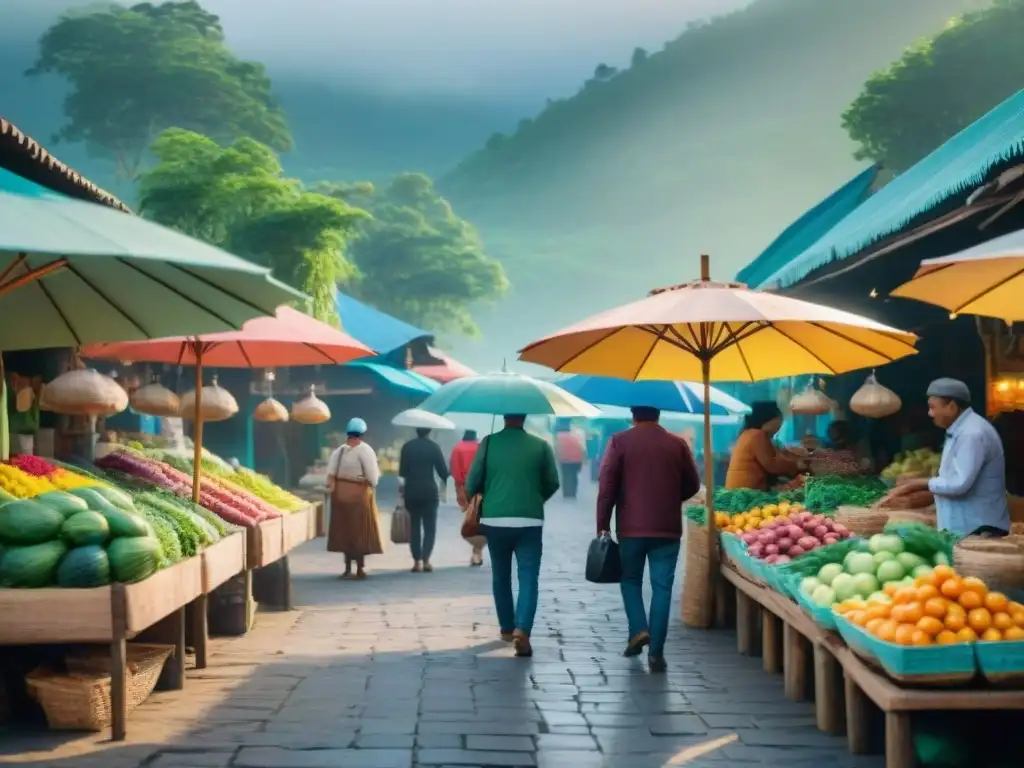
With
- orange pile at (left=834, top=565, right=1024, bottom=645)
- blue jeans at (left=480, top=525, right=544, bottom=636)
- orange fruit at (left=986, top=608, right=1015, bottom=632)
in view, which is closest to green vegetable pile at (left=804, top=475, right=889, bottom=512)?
blue jeans at (left=480, top=525, right=544, bottom=636)

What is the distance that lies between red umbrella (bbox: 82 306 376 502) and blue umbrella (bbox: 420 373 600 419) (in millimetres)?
1371

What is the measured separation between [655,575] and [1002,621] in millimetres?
3214

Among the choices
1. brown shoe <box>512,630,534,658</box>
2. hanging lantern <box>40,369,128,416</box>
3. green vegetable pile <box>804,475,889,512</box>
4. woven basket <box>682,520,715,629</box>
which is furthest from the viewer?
green vegetable pile <box>804,475,889,512</box>

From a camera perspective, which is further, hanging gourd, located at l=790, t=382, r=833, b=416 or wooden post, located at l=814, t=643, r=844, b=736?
hanging gourd, located at l=790, t=382, r=833, b=416

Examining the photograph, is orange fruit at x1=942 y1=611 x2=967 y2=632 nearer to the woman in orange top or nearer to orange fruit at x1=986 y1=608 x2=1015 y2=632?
orange fruit at x1=986 y1=608 x2=1015 y2=632

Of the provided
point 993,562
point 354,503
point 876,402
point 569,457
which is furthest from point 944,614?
point 569,457

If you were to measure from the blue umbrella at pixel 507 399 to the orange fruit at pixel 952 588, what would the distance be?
4.77 metres

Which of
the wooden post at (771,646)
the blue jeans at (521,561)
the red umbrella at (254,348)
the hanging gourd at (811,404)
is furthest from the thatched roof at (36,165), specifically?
the hanging gourd at (811,404)

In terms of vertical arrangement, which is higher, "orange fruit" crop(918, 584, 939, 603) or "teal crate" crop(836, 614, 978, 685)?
"orange fruit" crop(918, 584, 939, 603)

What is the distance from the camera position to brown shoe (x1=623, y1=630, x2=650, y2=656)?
7875 mm

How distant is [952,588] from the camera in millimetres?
4914

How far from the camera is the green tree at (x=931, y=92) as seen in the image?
41719 mm

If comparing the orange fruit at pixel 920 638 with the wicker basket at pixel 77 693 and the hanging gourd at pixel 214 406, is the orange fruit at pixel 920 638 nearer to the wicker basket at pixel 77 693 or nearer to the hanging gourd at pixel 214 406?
the wicker basket at pixel 77 693

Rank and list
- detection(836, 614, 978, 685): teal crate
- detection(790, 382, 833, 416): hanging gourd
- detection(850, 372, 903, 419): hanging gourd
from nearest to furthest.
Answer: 1. detection(836, 614, 978, 685): teal crate
2. detection(850, 372, 903, 419): hanging gourd
3. detection(790, 382, 833, 416): hanging gourd
